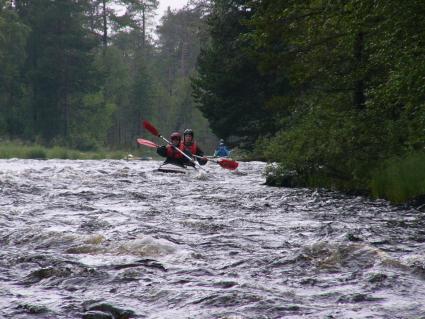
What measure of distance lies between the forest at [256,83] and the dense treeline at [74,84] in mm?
122

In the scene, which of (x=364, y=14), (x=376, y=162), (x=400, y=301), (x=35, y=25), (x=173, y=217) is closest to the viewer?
(x=400, y=301)

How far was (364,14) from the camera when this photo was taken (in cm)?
1020

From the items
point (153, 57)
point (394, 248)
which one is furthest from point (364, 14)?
point (153, 57)

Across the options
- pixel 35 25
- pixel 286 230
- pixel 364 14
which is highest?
pixel 35 25

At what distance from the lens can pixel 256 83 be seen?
26.6 meters

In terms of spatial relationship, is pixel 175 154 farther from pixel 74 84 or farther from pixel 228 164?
pixel 74 84

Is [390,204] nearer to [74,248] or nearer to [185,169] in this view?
[74,248]

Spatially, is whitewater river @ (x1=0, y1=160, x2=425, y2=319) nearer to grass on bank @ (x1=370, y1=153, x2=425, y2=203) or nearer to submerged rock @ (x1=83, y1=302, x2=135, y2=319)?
submerged rock @ (x1=83, y1=302, x2=135, y2=319)

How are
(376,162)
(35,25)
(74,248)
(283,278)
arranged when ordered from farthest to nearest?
(35,25) < (376,162) < (74,248) < (283,278)

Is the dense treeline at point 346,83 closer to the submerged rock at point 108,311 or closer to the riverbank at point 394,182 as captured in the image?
the riverbank at point 394,182

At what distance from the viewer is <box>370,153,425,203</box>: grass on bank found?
10523 mm

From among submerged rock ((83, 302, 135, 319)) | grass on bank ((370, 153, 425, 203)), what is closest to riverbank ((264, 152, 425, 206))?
grass on bank ((370, 153, 425, 203))

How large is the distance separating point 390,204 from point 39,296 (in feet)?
23.8

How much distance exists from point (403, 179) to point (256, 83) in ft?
53.5
